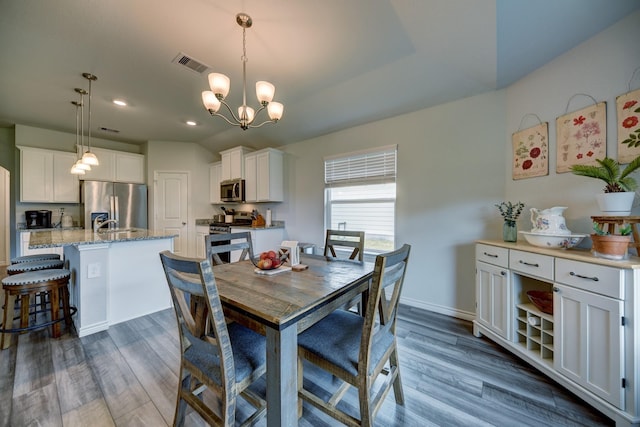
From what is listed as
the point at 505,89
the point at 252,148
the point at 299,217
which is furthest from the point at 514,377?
the point at 252,148

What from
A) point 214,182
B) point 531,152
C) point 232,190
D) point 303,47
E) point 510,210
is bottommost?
point 510,210

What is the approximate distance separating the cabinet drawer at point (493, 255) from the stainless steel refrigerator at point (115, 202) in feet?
19.2

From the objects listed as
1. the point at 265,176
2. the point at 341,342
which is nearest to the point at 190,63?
the point at 265,176

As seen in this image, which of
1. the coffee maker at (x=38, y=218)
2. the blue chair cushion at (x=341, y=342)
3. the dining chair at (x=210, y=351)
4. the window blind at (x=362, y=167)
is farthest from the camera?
the coffee maker at (x=38, y=218)

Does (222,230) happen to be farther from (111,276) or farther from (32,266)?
(32,266)

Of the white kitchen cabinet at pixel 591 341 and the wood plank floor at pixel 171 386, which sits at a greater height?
the white kitchen cabinet at pixel 591 341

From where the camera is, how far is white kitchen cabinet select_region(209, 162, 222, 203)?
5.30 metres

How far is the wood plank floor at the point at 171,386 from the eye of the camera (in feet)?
4.57

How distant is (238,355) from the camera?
118 centimetres

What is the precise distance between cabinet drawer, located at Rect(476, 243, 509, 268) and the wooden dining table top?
1.22 m

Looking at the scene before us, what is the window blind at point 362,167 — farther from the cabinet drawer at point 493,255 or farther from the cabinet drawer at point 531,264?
the cabinet drawer at point 531,264

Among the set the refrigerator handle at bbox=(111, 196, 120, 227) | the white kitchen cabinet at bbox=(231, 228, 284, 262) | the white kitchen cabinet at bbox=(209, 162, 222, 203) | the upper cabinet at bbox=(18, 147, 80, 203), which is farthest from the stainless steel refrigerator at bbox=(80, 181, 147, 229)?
the white kitchen cabinet at bbox=(231, 228, 284, 262)

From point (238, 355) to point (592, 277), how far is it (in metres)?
2.09

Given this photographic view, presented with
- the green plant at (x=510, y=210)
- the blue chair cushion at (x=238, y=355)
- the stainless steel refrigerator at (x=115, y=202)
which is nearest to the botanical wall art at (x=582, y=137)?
the green plant at (x=510, y=210)
